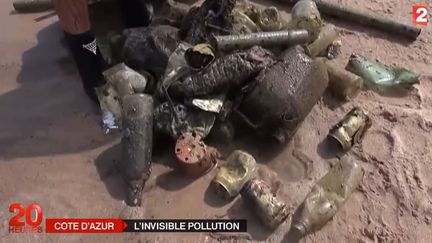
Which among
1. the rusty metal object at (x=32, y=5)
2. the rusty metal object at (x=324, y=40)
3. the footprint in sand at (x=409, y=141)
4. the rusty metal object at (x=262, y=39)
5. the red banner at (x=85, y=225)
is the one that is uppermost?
the rusty metal object at (x=262, y=39)

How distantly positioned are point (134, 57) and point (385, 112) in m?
1.62

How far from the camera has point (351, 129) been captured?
108 inches

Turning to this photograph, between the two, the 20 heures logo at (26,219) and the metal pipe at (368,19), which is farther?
the metal pipe at (368,19)

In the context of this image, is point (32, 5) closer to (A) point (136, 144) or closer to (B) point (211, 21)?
(B) point (211, 21)

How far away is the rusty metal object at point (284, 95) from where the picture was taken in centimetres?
259

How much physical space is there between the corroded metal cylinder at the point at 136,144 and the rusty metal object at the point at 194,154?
182 mm

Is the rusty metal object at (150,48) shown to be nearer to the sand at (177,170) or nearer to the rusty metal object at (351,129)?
the sand at (177,170)

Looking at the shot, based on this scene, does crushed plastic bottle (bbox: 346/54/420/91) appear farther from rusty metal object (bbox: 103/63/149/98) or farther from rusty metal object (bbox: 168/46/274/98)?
rusty metal object (bbox: 103/63/149/98)

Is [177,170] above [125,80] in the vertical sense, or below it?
below

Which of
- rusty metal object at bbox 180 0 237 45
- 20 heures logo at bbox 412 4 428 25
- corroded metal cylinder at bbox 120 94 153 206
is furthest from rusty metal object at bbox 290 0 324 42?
corroded metal cylinder at bbox 120 94 153 206

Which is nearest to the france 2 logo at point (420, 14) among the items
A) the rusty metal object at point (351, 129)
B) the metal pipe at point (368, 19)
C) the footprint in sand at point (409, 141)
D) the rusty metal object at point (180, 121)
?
the metal pipe at point (368, 19)

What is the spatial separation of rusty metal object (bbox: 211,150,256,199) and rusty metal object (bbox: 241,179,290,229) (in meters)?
0.06

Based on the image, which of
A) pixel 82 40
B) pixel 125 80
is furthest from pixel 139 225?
pixel 82 40

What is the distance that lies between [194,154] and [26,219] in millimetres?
934
